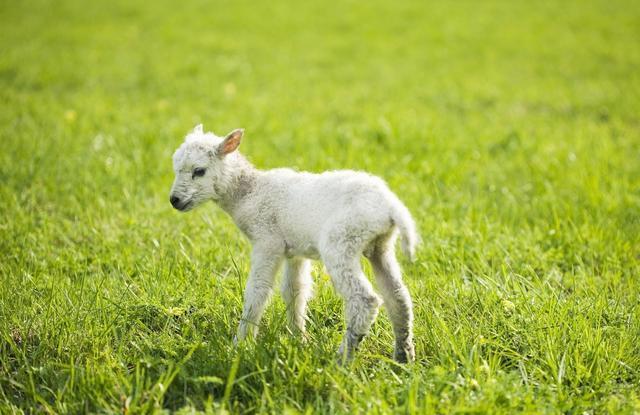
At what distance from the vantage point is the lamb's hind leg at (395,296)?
3.75m

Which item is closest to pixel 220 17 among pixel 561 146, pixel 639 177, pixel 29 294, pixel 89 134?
pixel 89 134

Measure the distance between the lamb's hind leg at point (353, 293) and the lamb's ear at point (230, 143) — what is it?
3.95 feet

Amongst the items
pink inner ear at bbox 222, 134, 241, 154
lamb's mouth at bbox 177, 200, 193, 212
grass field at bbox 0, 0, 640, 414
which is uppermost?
pink inner ear at bbox 222, 134, 241, 154

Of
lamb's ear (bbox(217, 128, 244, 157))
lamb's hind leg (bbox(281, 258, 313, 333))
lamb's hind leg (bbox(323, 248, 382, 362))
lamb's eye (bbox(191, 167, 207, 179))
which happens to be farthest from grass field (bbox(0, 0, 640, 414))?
lamb's ear (bbox(217, 128, 244, 157))

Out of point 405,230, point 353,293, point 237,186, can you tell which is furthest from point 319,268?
point 405,230

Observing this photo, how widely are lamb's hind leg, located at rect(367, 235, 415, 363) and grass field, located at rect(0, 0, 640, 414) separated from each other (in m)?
0.15

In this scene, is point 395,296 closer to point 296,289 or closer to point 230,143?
point 296,289

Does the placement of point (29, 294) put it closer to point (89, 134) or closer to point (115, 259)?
point (115, 259)

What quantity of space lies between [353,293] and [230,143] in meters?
1.49

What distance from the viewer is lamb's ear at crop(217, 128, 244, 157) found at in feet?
14.0

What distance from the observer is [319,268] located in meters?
5.02

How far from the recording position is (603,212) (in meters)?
6.27

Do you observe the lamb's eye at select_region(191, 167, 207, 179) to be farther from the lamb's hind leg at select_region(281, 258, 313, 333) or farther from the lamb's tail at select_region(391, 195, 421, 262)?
the lamb's tail at select_region(391, 195, 421, 262)

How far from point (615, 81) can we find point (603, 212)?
298 inches
